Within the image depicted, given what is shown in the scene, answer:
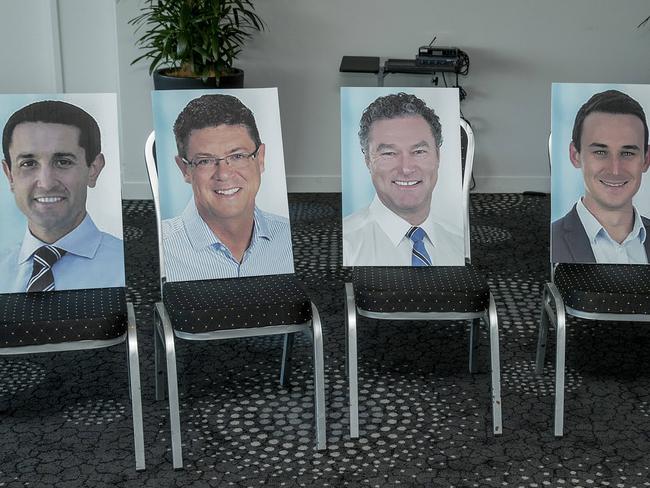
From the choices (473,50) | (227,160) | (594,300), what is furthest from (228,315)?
(473,50)

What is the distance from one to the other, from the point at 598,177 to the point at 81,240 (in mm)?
1689

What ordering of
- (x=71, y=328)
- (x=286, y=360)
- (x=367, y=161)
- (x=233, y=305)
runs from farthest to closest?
1. (x=286, y=360)
2. (x=367, y=161)
3. (x=233, y=305)
4. (x=71, y=328)

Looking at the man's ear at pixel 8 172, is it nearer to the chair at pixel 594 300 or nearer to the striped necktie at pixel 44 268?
the striped necktie at pixel 44 268

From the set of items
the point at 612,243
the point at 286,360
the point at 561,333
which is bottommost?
the point at 286,360

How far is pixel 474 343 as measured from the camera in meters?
3.43

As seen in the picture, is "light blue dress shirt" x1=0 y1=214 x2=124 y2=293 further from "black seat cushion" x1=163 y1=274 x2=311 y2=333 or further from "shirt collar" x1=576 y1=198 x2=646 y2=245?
"shirt collar" x1=576 y1=198 x2=646 y2=245

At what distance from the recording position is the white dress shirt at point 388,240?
3217 mm

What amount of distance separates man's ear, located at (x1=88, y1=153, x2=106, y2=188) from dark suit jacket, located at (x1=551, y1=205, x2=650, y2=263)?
1464 mm

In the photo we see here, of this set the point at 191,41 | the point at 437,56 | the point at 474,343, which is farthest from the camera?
the point at 437,56

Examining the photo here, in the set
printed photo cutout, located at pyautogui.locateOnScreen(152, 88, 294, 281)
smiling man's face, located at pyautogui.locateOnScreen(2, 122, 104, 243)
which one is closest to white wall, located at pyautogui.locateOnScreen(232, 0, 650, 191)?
printed photo cutout, located at pyautogui.locateOnScreen(152, 88, 294, 281)

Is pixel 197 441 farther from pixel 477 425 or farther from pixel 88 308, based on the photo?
pixel 477 425

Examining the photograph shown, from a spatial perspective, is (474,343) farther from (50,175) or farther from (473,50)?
(473,50)

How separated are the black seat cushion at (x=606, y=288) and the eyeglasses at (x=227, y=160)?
1.09 m

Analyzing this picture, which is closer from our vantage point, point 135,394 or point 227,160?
point 135,394
